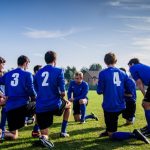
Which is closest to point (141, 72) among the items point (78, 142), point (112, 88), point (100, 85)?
point (112, 88)

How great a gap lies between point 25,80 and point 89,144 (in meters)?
2.43

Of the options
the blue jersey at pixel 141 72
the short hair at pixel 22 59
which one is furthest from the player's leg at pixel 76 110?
the short hair at pixel 22 59

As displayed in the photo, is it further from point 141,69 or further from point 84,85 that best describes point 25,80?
point 84,85

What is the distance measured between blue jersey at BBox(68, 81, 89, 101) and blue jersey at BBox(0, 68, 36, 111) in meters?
4.56

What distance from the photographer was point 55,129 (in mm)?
12109

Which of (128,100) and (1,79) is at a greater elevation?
(1,79)

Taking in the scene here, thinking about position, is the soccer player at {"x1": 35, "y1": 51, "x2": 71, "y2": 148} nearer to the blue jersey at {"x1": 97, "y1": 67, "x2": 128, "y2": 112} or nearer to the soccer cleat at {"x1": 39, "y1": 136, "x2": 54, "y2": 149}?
the soccer cleat at {"x1": 39, "y1": 136, "x2": 54, "y2": 149}

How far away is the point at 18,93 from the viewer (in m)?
9.72

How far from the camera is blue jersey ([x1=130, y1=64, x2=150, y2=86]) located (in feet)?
32.5

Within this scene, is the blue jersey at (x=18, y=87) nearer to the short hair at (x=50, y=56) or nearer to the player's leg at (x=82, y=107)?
the short hair at (x=50, y=56)

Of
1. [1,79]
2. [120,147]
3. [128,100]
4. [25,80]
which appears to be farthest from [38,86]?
[128,100]

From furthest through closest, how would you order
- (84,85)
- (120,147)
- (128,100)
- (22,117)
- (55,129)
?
(84,85)
(128,100)
(55,129)
(22,117)
(120,147)

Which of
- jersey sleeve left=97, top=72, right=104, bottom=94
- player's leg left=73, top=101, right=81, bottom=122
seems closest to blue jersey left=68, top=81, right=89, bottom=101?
player's leg left=73, top=101, right=81, bottom=122

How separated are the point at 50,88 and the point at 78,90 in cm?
498
